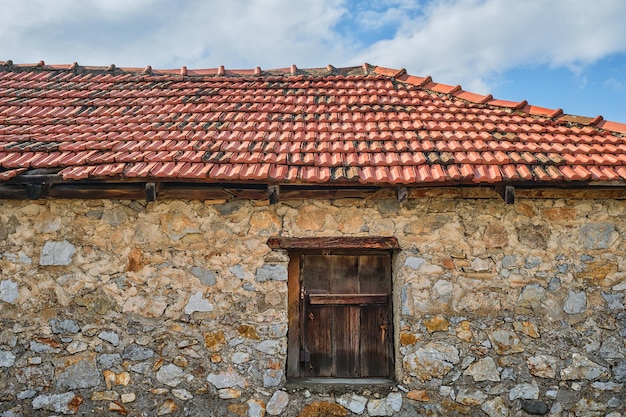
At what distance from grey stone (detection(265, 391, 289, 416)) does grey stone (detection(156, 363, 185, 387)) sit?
0.73m

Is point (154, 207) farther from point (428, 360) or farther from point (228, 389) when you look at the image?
point (428, 360)

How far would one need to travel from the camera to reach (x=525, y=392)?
12.2 ft

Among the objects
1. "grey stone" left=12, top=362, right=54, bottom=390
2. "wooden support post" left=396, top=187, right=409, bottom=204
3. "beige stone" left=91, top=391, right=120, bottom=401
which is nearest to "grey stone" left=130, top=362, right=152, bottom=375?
"beige stone" left=91, top=391, right=120, bottom=401

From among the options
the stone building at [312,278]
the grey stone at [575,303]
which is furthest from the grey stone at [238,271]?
the grey stone at [575,303]

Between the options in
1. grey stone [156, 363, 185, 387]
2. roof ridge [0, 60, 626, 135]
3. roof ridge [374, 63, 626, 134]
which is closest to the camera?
grey stone [156, 363, 185, 387]

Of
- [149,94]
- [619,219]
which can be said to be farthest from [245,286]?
[619,219]

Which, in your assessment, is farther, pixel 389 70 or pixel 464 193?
pixel 389 70

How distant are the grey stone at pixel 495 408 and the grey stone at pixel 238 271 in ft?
7.12

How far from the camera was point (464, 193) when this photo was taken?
12.9 feet

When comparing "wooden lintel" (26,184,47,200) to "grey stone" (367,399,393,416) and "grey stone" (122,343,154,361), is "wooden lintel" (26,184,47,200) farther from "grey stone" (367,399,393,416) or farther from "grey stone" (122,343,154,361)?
"grey stone" (367,399,393,416)

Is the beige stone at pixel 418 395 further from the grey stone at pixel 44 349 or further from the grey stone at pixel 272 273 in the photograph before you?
the grey stone at pixel 44 349

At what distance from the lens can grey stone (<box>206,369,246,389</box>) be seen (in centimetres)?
378

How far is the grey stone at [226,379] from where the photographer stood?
3.78 meters

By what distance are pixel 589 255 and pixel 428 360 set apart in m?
1.59
